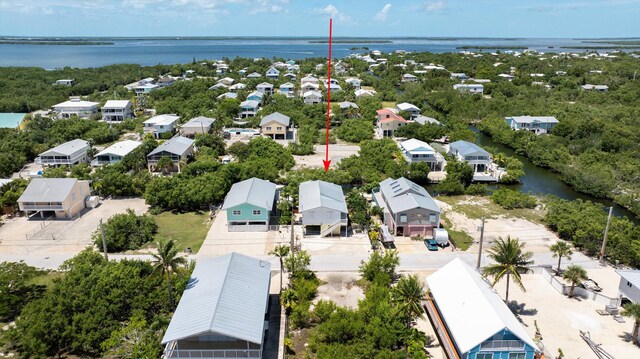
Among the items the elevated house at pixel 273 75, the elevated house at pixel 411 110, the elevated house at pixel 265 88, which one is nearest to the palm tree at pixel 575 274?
the elevated house at pixel 411 110

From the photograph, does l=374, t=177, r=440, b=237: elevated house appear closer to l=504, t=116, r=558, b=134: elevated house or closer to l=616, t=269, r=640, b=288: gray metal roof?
l=616, t=269, r=640, b=288: gray metal roof

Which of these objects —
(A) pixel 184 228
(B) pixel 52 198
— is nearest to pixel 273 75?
(B) pixel 52 198

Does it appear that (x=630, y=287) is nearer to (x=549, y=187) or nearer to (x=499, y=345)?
(x=499, y=345)

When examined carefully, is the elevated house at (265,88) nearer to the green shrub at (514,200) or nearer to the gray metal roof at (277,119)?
the gray metal roof at (277,119)

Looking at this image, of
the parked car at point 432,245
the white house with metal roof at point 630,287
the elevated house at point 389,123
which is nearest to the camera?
the white house with metal roof at point 630,287

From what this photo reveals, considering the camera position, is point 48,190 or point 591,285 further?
point 48,190

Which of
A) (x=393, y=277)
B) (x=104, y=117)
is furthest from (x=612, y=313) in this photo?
(x=104, y=117)

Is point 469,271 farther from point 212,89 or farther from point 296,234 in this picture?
point 212,89
